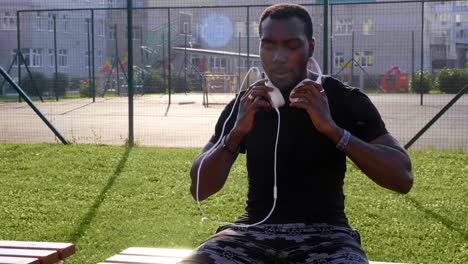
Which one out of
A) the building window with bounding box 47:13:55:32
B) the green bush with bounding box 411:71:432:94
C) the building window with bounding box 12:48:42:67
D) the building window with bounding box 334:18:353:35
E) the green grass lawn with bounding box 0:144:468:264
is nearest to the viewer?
the green grass lawn with bounding box 0:144:468:264

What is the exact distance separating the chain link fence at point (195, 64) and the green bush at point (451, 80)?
0.02 metres

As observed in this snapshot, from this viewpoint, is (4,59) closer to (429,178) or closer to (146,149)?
(146,149)

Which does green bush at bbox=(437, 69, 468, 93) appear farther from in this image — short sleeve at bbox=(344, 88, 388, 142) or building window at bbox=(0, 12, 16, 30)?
building window at bbox=(0, 12, 16, 30)

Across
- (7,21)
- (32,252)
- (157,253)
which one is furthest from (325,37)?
(7,21)

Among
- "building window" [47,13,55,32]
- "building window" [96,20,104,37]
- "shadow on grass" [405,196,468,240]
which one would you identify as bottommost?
"shadow on grass" [405,196,468,240]

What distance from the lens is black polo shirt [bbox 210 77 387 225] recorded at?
10.3 ft

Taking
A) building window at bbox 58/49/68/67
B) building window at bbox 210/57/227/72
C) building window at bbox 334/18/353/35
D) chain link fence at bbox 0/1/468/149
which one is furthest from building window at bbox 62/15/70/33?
building window at bbox 334/18/353/35

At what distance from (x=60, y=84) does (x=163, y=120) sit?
4.69m

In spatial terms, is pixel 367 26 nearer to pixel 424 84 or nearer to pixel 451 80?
pixel 451 80

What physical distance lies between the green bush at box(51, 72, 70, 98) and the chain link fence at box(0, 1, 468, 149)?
0.16ft

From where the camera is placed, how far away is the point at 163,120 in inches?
641

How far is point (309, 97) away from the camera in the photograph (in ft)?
9.39

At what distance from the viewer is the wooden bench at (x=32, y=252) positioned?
3744 millimetres

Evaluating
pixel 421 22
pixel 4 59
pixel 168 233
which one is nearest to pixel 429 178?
pixel 168 233
